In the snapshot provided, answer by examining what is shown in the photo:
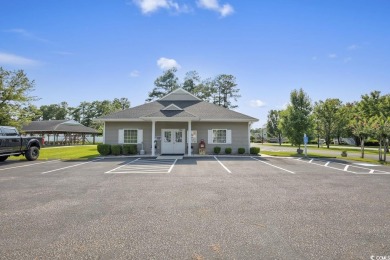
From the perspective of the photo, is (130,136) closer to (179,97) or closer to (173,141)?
(173,141)

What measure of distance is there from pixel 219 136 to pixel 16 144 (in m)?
15.8

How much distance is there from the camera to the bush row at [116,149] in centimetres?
2080

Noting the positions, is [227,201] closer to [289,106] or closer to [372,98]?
[289,106]

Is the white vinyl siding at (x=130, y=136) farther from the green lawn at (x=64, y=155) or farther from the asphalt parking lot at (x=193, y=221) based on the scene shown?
the asphalt parking lot at (x=193, y=221)

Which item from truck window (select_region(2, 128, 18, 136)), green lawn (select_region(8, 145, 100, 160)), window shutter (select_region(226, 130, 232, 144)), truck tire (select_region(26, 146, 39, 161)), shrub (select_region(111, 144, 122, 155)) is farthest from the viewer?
window shutter (select_region(226, 130, 232, 144))

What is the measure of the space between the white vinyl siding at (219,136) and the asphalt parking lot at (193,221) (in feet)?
46.1

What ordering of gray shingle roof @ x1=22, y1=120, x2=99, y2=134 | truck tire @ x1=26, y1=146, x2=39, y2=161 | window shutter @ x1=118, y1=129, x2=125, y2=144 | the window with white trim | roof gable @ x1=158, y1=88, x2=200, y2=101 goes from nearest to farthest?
truck tire @ x1=26, y1=146, x2=39, y2=161
window shutter @ x1=118, y1=129, x2=125, y2=144
the window with white trim
roof gable @ x1=158, y1=88, x2=200, y2=101
gray shingle roof @ x1=22, y1=120, x2=99, y2=134

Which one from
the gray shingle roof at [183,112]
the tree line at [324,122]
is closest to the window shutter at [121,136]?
the gray shingle roof at [183,112]

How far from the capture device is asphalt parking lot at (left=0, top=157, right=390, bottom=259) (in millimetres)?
3578

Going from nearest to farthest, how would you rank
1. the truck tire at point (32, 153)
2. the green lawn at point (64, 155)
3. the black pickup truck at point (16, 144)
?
the black pickup truck at point (16, 144) < the truck tire at point (32, 153) < the green lawn at point (64, 155)

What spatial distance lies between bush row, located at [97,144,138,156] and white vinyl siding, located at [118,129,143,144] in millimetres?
1115

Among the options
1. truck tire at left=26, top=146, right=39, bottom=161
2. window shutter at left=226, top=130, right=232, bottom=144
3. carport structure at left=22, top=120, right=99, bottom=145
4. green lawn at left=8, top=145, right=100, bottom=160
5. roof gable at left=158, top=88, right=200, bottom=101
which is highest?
roof gable at left=158, top=88, right=200, bottom=101

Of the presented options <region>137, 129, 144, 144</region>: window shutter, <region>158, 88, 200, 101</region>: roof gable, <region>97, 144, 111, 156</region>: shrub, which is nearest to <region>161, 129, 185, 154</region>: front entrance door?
<region>137, 129, 144, 144</region>: window shutter

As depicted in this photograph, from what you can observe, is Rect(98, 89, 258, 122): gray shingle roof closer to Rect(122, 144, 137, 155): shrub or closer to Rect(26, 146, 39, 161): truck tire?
Rect(122, 144, 137, 155): shrub
